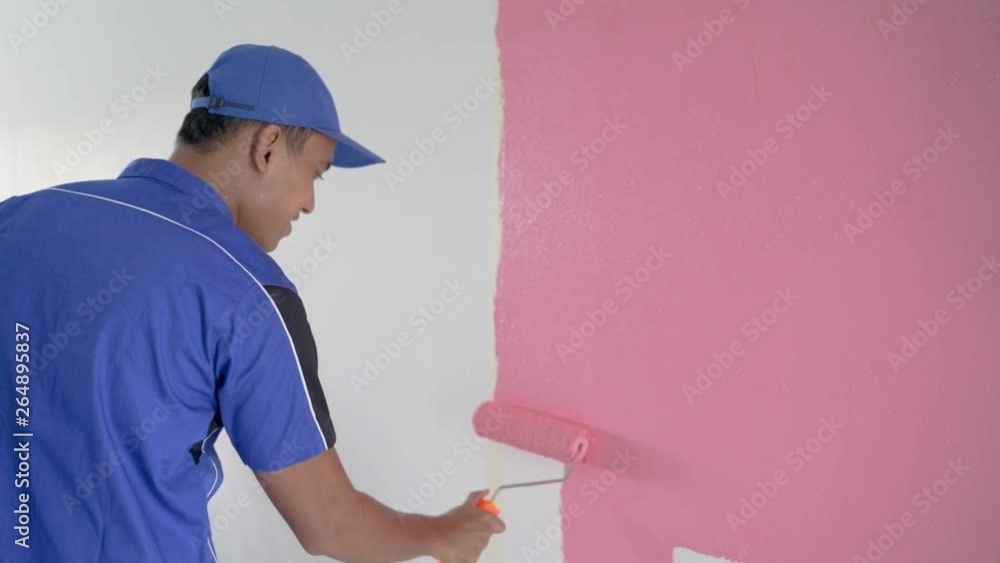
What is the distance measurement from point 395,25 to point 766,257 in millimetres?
832

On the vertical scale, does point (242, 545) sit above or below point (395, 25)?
below

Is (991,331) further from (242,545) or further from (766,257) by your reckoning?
(242,545)

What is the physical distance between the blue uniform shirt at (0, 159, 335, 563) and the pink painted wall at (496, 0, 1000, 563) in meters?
0.59

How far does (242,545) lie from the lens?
2.08m

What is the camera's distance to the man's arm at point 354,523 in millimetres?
1114

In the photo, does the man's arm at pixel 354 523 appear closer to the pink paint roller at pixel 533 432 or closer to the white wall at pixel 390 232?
the pink paint roller at pixel 533 432

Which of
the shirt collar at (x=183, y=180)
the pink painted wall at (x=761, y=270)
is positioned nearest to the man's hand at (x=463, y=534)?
the pink painted wall at (x=761, y=270)

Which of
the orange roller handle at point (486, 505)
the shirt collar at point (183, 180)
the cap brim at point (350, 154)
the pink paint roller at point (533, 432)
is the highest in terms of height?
the cap brim at point (350, 154)

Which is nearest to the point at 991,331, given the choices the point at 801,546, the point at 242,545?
the point at 801,546

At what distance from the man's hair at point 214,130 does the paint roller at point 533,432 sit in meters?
0.64

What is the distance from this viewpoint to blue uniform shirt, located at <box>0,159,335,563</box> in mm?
1025

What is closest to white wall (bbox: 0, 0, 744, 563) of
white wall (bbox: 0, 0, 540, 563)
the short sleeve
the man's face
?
white wall (bbox: 0, 0, 540, 563)

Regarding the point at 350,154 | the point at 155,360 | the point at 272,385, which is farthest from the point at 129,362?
the point at 350,154

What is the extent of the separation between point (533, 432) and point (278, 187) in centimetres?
63
